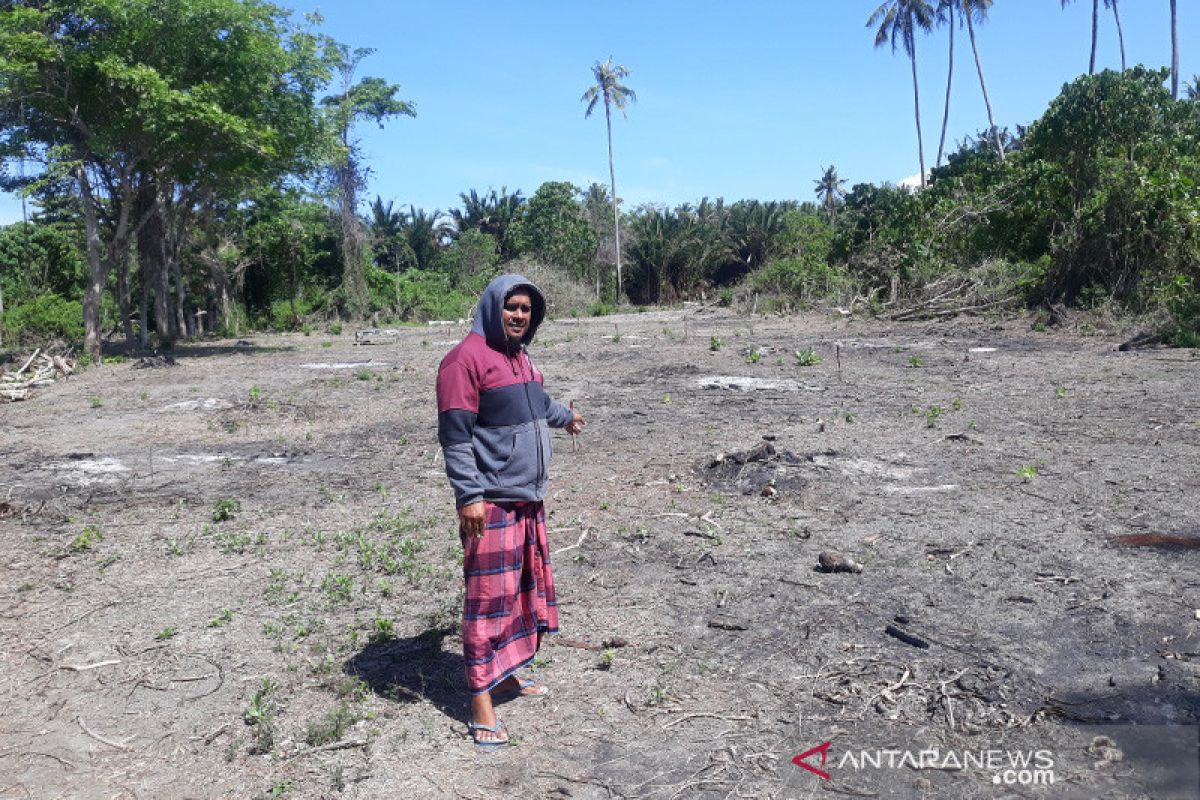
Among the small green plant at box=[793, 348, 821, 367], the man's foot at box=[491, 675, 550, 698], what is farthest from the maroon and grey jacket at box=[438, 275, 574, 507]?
the small green plant at box=[793, 348, 821, 367]

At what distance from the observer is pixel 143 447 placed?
8.82m

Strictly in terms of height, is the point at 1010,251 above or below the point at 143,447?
above

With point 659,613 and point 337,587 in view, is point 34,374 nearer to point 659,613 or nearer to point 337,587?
point 337,587

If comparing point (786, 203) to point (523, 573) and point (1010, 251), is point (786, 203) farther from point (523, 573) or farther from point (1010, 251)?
point (523, 573)

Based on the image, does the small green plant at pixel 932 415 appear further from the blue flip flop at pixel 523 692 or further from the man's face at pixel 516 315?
the man's face at pixel 516 315

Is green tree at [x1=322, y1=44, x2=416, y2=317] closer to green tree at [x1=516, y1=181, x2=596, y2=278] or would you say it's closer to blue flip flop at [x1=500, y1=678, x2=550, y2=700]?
green tree at [x1=516, y1=181, x2=596, y2=278]

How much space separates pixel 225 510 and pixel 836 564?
397 cm

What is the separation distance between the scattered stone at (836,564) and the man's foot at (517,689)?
1.70 meters

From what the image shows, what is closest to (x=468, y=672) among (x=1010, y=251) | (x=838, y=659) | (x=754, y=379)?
(x=838, y=659)

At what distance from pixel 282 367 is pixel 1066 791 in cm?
1467

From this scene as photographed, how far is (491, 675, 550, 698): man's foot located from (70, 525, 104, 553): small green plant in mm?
3266

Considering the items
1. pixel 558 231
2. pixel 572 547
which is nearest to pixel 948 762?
pixel 572 547

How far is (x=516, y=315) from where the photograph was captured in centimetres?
336

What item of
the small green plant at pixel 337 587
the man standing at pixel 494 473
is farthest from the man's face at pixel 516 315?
the small green plant at pixel 337 587
